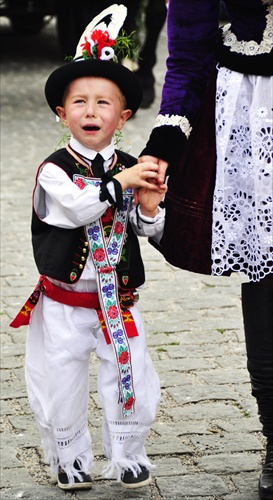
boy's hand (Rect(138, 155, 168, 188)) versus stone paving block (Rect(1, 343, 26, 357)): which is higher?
boy's hand (Rect(138, 155, 168, 188))

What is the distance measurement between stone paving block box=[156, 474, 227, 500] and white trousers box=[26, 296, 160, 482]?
4.6 inches

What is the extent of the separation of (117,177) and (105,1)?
7277mm

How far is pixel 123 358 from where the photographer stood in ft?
10.8

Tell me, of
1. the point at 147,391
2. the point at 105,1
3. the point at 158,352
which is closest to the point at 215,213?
the point at 147,391

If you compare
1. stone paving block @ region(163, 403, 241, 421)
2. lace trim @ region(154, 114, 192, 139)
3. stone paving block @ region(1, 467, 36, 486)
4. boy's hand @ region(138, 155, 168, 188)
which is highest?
lace trim @ region(154, 114, 192, 139)

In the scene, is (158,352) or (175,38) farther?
→ (158,352)

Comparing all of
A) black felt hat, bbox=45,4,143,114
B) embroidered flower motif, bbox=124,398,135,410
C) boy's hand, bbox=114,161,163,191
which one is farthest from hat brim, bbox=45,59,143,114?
embroidered flower motif, bbox=124,398,135,410

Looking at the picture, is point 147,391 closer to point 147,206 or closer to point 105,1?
point 147,206

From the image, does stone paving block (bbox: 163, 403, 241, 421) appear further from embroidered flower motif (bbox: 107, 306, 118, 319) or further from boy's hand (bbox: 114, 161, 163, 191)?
boy's hand (bbox: 114, 161, 163, 191)

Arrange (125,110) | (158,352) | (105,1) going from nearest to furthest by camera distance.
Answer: (125,110)
(158,352)
(105,1)

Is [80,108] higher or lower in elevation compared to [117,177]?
higher

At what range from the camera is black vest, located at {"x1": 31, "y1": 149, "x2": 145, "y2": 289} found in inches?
128

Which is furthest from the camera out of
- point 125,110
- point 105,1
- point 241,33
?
point 105,1

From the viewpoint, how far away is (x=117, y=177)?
319 centimetres
